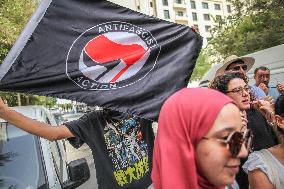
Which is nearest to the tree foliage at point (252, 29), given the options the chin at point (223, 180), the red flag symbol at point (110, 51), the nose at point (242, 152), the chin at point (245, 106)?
the chin at point (245, 106)

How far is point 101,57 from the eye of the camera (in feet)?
9.23

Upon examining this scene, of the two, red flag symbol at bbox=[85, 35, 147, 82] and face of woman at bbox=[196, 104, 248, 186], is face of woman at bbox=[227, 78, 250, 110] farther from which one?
face of woman at bbox=[196, 104, 248, 186]

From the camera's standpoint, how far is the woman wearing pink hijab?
1.44 meters

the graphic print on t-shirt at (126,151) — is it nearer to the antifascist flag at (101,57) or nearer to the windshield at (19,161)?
the antifascist flag at (101,57)

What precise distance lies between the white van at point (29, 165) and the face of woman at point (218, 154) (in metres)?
Answer: 1.93

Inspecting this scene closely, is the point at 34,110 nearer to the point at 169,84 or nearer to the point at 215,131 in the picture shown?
the point at 169,84

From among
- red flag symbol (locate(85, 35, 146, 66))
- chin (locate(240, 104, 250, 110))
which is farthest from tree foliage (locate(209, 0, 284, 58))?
red flag symbol (locate(85, 35, 146, 66))

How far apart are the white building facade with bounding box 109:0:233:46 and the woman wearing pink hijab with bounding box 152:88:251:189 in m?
65.9

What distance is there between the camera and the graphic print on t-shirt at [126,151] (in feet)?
9.23

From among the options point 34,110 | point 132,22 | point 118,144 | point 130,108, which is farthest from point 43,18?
point 34,110

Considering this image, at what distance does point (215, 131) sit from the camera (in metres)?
1.45

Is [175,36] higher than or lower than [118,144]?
higher

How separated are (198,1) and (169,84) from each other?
241 feet

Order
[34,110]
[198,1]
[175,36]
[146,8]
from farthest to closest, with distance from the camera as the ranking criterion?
[198,1] < [146,8] < [34,110] < [175,36]
